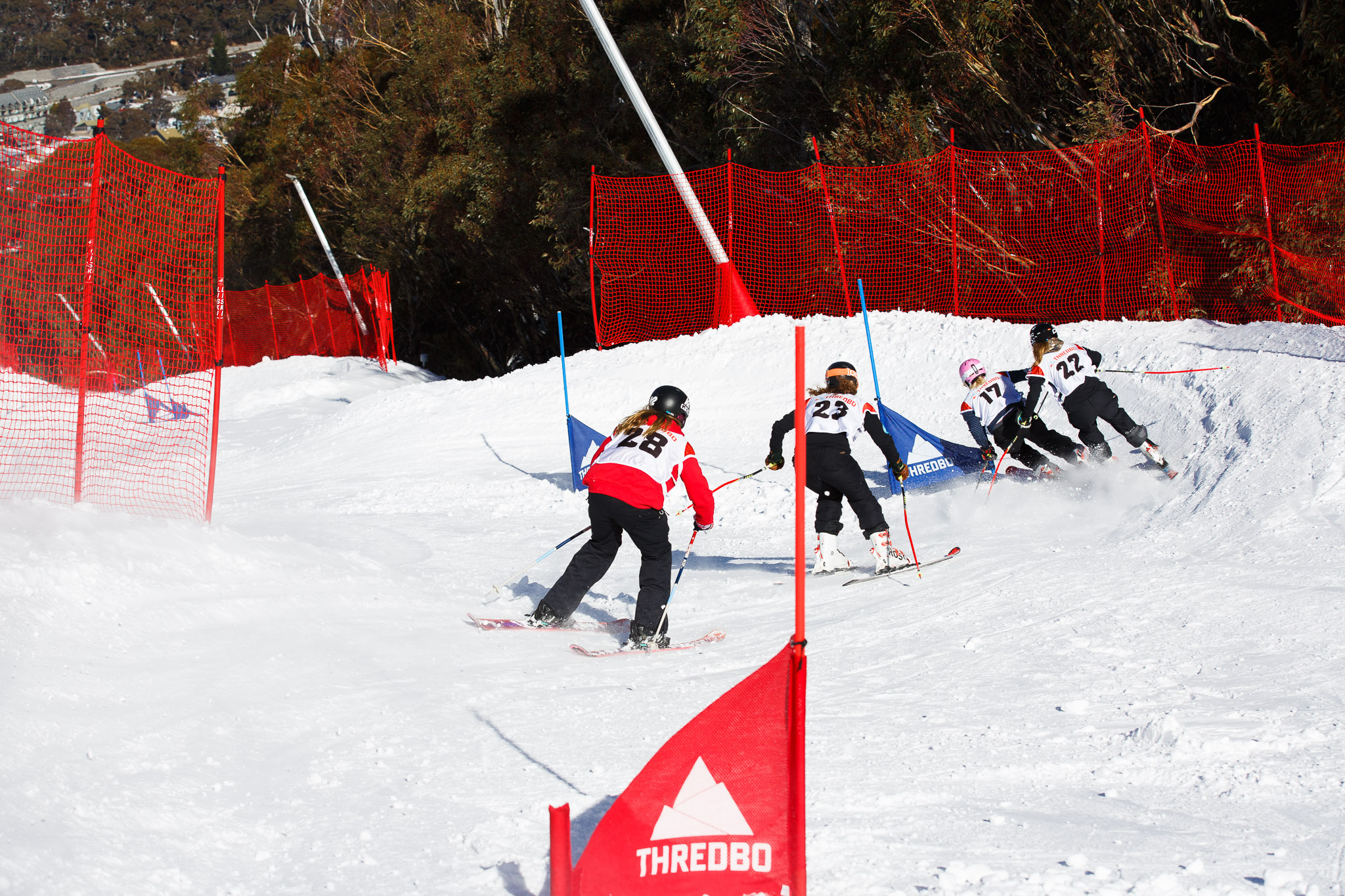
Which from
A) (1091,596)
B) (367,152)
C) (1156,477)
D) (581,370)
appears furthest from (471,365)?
(1091,596)

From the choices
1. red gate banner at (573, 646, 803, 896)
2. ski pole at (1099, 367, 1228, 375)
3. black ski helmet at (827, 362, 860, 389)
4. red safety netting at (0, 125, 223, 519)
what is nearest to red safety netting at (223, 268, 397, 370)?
red safety netting at (0, 125, 223, 519)

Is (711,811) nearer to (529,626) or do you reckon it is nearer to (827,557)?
(529,626)

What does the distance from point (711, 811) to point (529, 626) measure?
3672 mm

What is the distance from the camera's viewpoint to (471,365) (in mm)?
35938

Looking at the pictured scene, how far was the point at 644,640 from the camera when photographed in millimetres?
6074

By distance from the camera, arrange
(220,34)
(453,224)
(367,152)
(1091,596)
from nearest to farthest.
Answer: (1091,596), (453,224), (367,152), (220,34)

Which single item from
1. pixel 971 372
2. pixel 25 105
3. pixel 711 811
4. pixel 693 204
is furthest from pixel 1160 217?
pixel 25 105

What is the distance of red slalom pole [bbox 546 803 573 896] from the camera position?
2.82 meters

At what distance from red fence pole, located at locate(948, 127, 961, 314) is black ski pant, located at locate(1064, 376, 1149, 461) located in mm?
6050

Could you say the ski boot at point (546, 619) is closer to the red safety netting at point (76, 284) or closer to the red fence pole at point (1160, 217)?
the red safety netting at point (76, 284)

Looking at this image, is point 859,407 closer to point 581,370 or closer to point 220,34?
point 581,370

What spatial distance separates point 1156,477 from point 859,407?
9.84 feet

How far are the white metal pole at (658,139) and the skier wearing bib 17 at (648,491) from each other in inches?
399

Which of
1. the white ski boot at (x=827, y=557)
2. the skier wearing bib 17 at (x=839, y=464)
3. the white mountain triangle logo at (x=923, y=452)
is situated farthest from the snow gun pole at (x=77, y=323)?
the white mountain triangle logo at (x=923, y=452)
